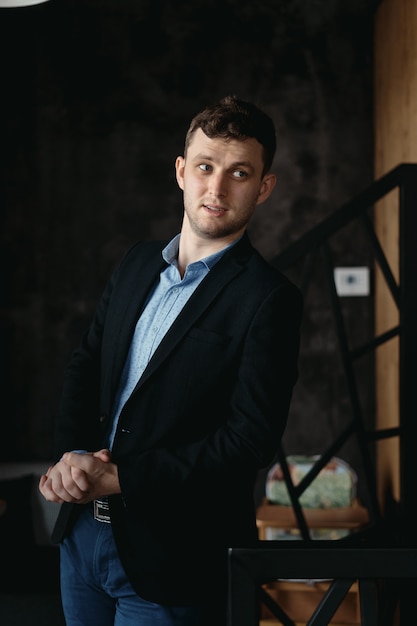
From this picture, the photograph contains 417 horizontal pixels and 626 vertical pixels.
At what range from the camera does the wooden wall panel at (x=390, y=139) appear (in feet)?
10.3

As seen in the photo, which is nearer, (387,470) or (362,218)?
(362,218)

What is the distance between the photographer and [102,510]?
54.9 inches

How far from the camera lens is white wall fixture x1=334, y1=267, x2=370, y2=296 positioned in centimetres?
391

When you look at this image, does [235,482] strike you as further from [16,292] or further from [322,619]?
[16,292]

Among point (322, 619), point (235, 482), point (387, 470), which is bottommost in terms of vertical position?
point (387, 470)

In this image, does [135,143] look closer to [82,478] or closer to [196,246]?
[196,246]

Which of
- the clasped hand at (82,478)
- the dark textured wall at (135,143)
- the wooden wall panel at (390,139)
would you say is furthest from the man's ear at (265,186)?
the dark textured wall at (135,143)

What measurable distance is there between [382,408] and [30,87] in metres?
2.73

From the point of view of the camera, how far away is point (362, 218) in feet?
9.04

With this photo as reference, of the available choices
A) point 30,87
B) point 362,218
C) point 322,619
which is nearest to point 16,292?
point 30,87

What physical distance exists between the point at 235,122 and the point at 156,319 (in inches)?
16.9

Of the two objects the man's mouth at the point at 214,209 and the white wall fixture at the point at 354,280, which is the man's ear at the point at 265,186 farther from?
the white wall fixture at the point at 354,280

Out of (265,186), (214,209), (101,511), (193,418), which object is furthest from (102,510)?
(265,186)

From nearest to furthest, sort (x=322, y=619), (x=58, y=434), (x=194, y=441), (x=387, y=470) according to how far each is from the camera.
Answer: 1. (x=322, y=619)
2. (x=194, y=441)
3. (x=58, y=434)
4. (x=387, y=470)
